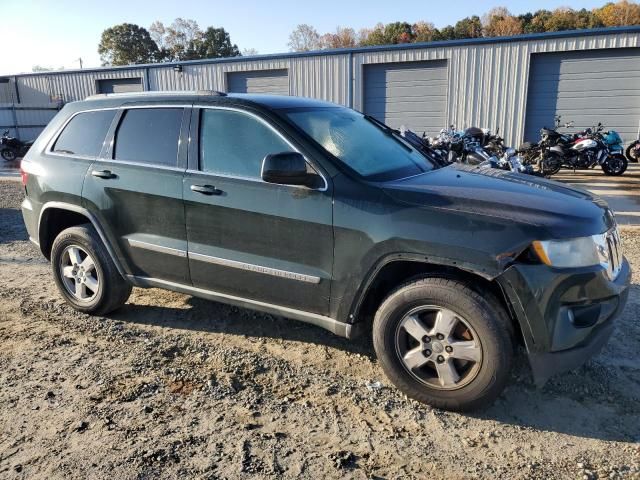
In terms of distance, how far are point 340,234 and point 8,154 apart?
63.7ft

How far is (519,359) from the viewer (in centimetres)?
372

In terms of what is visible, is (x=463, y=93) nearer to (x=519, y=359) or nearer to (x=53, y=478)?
(x=519, y=359)

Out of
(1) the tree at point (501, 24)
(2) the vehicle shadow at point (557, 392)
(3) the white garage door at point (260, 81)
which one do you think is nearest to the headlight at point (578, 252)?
(2) the vehicle shadow at point (557, 392)

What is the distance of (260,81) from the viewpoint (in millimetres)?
20094

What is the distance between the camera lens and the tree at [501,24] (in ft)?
215

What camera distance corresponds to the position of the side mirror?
3.12 metres

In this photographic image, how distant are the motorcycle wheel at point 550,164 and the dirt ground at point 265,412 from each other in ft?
30.6

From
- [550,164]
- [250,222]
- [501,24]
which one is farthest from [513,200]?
[501,24]

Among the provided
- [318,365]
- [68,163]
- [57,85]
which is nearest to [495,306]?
[318,365]

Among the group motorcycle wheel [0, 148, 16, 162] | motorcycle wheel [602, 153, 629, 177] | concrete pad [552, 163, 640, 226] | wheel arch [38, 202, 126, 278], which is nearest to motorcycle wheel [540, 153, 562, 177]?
concrete pad [552, 163, 640, 226]

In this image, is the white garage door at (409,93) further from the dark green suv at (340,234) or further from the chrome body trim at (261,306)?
the chrome body trim at (261,306)

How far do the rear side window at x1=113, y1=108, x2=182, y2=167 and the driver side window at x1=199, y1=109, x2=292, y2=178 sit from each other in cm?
28

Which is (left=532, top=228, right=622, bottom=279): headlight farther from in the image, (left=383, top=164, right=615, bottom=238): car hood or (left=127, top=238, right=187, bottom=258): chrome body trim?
(left=127, top=238, right=187, bottom=258): chrome body trim

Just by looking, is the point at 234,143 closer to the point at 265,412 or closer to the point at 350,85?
the point at 265,412
